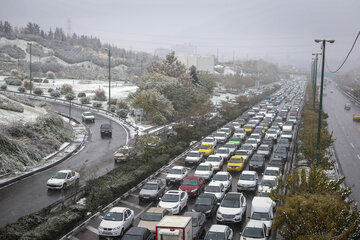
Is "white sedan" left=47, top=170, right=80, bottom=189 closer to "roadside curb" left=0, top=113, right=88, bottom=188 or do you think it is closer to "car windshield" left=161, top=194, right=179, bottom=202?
"roadside curb" left=0, top=113, right=88, bottom=188

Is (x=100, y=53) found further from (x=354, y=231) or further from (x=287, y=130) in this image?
(x=354, y=231)

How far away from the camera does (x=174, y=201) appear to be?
72.7ft

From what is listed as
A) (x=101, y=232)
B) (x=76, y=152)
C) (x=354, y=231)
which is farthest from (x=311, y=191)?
(x=76, y=152)

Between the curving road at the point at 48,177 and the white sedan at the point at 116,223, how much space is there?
5452 millimetres

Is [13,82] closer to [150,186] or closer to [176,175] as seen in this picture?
[176,175]

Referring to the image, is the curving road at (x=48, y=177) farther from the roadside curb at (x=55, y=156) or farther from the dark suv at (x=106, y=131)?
the dark suv at (x=106, y=131)

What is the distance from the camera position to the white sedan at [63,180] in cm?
2597

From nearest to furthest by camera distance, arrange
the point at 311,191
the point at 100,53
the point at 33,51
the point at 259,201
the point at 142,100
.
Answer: the point at 311,191 → the point at 259,201 → the point at 142,100 → the point at 33,51 → the point at 100,53

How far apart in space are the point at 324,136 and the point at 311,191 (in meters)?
16.5

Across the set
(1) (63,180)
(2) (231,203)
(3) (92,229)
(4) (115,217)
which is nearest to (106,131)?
(1) (63,180)

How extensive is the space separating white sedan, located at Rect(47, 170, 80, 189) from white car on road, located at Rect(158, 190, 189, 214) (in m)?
7.13

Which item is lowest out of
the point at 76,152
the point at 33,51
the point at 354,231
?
the point at 76,152

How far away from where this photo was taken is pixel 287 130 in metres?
48.1

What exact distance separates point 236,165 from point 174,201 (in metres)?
10.6
